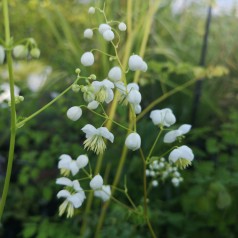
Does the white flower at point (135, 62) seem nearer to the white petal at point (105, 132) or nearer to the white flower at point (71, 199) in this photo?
the white petal at point (105, 132)

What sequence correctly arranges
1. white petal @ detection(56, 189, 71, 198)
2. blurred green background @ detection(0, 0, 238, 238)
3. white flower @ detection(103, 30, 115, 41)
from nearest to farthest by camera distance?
1. white flower @ detection(103, 30, 115, 41)
2. white petal @ detection(56, 189, 71, 198)
3. blurred green background @ detection(0, 0, 238, 238)

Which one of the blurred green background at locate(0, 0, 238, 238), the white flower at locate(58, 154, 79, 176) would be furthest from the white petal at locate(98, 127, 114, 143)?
the blurred green background at locate(0, 0, 238, 238)

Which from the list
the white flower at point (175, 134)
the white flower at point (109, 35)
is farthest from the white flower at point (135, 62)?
the white flower at point (175, 134)

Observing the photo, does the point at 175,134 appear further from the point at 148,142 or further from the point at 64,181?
the point at 148,142

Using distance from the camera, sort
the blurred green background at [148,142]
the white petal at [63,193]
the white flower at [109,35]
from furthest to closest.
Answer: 1. the blurred green background at [148,142]
2. the white petal at [63,193]
3. the white flower at [109,35]

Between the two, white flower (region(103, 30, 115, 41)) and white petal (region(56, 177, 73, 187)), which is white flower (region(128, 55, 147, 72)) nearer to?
white flower (region(103, 30, 115, 41))

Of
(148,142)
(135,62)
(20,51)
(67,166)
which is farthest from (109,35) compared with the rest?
(148,142)

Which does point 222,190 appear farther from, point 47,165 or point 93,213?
point 47,165
